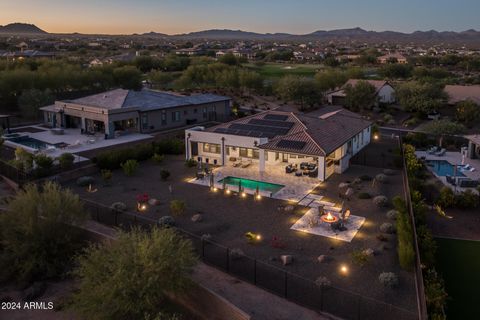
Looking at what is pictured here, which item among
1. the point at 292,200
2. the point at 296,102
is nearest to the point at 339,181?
the point at 292,200

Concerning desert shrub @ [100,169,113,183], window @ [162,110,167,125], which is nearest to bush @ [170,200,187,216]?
desert shrub @ [100,169,113,183]

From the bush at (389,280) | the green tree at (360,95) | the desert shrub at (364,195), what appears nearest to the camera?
the bush at (389,280)

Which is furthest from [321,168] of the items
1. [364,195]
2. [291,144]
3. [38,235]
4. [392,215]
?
[38,235]

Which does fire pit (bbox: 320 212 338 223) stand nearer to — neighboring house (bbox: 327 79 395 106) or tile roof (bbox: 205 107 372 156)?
tile roof (bbox: 205 107 372 156)

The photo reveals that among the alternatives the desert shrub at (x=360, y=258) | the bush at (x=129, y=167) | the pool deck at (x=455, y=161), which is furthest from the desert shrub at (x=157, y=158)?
the pool deck at (x=455, y=161)

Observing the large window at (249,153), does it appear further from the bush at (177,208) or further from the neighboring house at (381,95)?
the neighboring house at (381,95)

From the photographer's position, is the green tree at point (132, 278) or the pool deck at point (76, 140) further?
the pool deck at point (76, 140)

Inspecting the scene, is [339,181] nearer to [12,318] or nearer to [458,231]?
[458,231]
